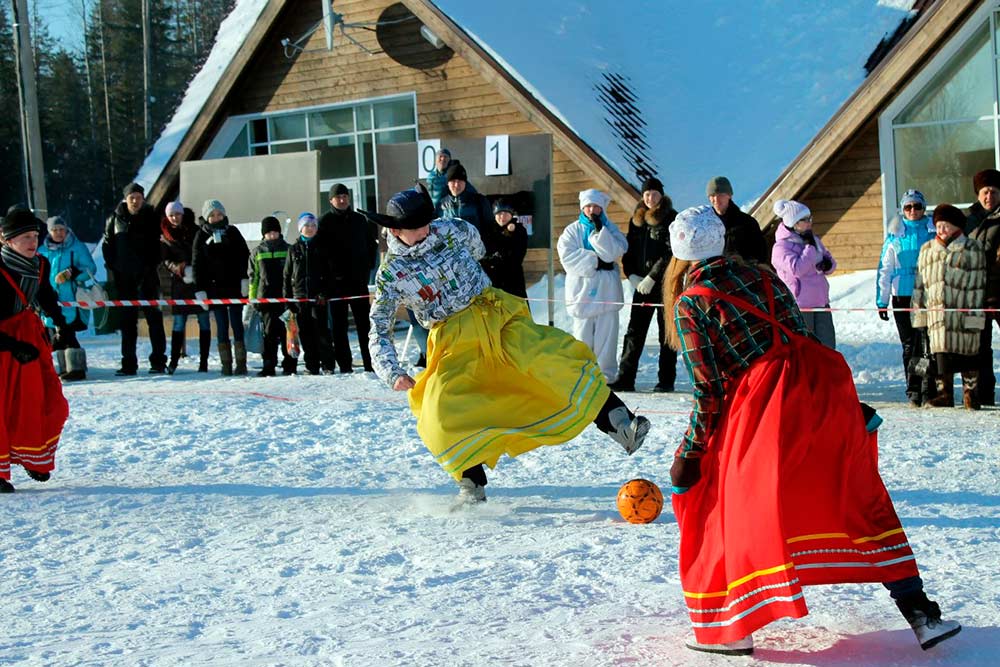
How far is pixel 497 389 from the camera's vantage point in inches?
244

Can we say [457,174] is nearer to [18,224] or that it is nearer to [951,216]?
[951,216]

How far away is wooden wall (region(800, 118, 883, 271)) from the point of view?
15.4m

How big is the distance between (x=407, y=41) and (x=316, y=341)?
9.24 m

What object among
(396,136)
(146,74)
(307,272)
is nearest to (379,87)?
(396,136)

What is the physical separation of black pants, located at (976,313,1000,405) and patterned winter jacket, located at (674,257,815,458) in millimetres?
5839

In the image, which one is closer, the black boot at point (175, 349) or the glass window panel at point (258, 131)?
the black boot at point (175, 349)

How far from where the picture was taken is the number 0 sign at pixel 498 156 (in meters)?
14.1

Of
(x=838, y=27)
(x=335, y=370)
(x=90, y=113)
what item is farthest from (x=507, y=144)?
(x=90, y=113)

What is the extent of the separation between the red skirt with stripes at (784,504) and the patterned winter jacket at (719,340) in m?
0.05

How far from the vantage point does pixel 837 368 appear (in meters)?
3.85

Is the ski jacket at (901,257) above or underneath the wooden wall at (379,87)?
underneath

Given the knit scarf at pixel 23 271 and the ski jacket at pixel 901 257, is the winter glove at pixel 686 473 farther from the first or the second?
the ski jacket at pixel 901 257

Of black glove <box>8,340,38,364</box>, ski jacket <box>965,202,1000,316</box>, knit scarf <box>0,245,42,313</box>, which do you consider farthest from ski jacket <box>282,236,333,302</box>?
ski jacket <box>965,202,1000,316</box>

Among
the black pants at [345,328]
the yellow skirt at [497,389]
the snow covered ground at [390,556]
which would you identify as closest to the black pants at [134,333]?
the black pants at [345,328]
